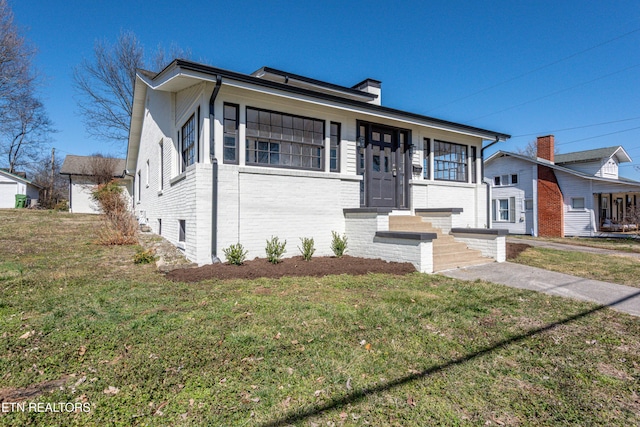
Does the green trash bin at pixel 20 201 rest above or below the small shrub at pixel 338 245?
above

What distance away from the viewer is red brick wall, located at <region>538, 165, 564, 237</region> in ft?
64.0

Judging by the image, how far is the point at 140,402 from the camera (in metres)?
2.35

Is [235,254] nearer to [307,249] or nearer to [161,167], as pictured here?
[307,249]

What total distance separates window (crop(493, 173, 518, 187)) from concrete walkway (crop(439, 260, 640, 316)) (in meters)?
16.6

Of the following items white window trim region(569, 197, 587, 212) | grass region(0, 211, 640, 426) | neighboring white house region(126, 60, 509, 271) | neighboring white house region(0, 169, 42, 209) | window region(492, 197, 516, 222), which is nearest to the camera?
grass region(0, 211, 640, 426)

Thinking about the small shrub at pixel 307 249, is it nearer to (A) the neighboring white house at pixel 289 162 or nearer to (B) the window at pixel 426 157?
(A) the neighboring white house at pixel 289 162

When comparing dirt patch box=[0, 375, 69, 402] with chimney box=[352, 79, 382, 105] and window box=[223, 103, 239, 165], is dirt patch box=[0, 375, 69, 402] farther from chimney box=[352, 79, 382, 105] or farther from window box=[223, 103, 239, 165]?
chimney box=[352, 79, 382, 105]

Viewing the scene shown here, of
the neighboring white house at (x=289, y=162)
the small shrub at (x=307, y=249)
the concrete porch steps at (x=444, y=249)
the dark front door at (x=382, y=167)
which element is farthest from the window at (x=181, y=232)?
the concrete porch steps at (x=444, y=249)

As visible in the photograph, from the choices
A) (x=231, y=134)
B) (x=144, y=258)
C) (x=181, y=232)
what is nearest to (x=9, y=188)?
(x=181, y=232)

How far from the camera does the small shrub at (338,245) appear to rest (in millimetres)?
8289

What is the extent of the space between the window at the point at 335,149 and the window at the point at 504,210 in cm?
1772

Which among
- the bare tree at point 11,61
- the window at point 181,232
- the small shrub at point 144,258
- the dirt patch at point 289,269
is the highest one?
the bare tree at point 11,61

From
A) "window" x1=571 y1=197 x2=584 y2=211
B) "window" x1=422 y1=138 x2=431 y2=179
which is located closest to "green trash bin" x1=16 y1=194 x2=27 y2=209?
"window" x1=422 y1=138 x2=431 y2=179

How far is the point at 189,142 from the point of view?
333 inches
